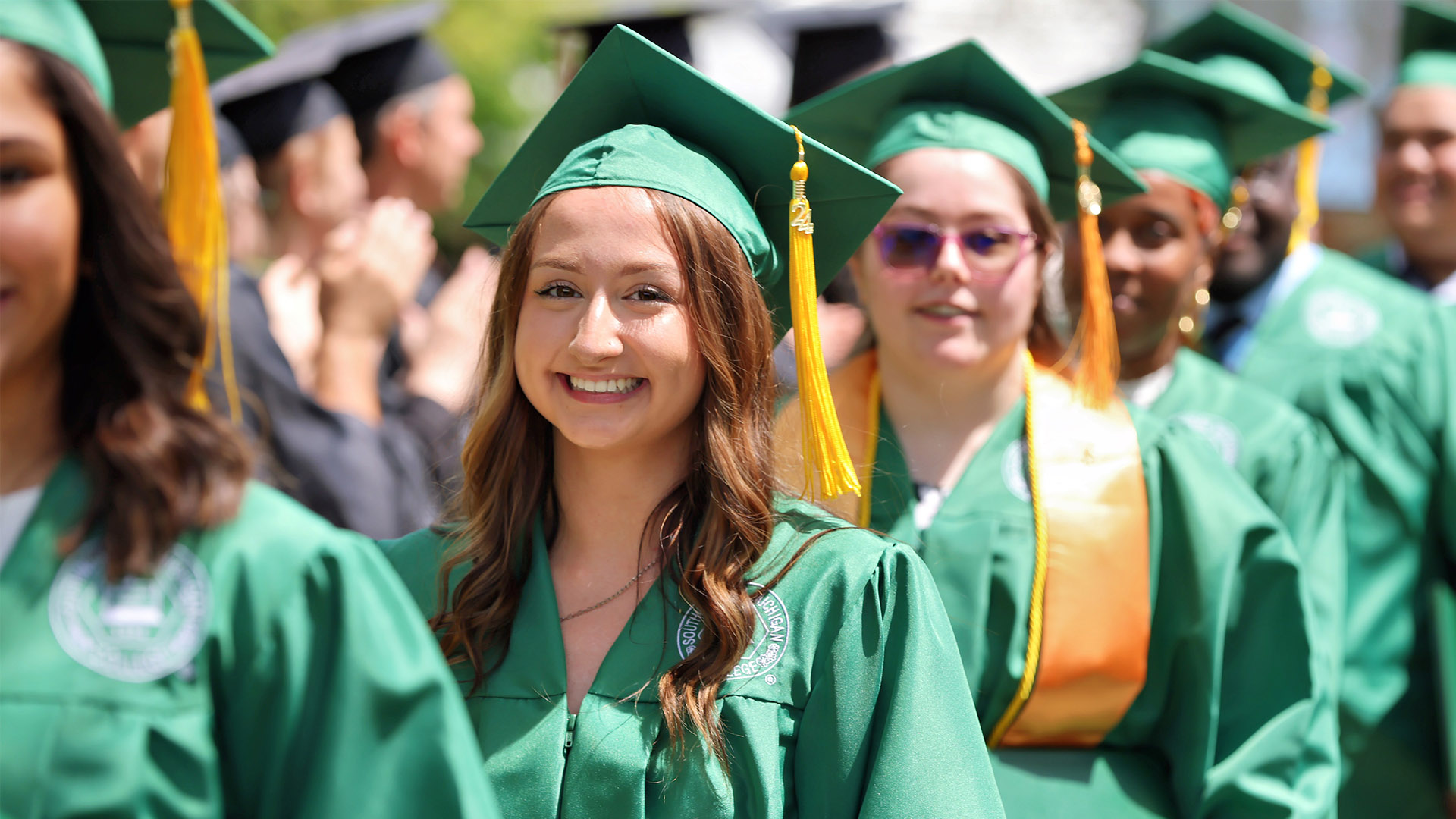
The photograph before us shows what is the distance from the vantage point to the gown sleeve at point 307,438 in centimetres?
399

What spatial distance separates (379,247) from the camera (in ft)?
14.4

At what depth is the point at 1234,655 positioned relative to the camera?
3043 mm

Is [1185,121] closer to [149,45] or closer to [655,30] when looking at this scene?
[655,30]

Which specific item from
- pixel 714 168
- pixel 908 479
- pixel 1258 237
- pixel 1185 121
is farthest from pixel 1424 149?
pixel 714 168

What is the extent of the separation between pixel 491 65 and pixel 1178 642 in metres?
13.8

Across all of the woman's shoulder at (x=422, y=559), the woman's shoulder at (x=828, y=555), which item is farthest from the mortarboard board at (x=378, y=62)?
the woman's shoulder at (x=828, y=555)

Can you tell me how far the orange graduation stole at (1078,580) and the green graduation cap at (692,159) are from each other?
449 mm

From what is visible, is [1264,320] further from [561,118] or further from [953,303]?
[561,118]

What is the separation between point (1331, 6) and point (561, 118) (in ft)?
42.6

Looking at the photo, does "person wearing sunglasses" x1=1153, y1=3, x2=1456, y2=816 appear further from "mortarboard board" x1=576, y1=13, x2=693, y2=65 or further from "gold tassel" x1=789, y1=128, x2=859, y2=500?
"gold tassel" x1=789, y1=128, x2=859, y2=500

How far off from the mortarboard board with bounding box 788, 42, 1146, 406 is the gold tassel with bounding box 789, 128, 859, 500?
78 cm

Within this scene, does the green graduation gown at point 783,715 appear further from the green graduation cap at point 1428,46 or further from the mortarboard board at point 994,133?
the green graduation cap at point 1428,46

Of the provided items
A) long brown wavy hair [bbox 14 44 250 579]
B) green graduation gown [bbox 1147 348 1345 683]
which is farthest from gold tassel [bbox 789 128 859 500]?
green graduation gown [bbox 1147 348 1345 683]

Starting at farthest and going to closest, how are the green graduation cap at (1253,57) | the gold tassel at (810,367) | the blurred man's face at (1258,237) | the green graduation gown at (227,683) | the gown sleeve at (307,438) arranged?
1. the blurred man's face at (1258,237)
2. the green graduation cap at (1253,57)
3. the gown sleeve at (307,438)
4. the gold tassel at (810,367)
5. the green graduation gown at (227,683)
